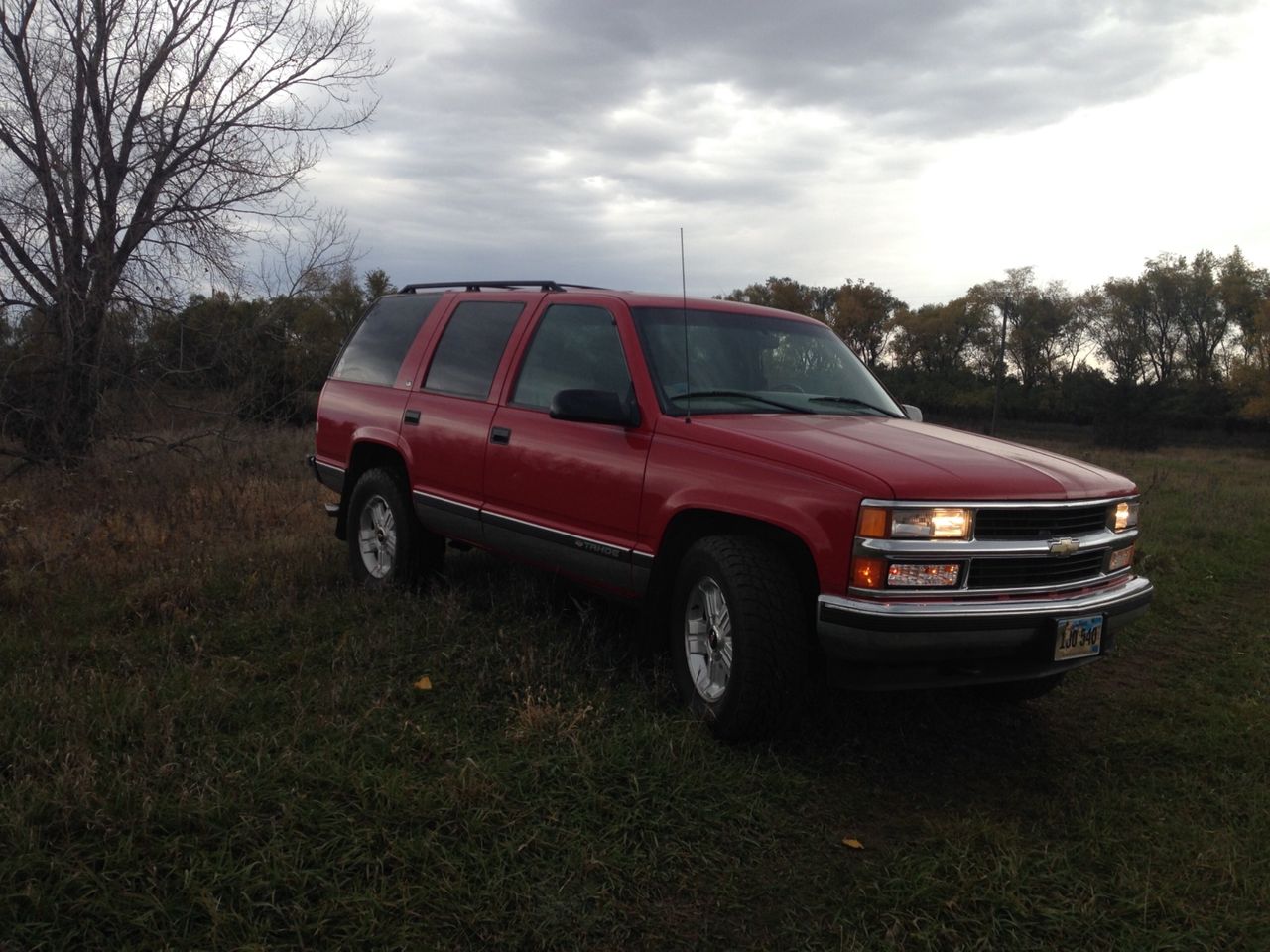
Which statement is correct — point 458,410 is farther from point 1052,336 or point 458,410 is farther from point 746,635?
point 1052,336

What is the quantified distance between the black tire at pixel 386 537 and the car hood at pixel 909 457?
2271 mm

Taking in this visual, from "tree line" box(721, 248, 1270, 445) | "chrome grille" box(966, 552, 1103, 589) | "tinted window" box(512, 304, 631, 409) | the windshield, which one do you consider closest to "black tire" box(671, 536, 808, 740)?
"chrome grille" box(966, 552, 1103, 589)

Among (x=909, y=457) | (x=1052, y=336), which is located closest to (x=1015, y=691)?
(x=909, y=457)

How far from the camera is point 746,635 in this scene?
363 centimetres

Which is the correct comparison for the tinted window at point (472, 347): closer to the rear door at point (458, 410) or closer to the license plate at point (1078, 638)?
the rear door at point (458, 410)

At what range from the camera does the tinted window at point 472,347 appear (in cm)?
534

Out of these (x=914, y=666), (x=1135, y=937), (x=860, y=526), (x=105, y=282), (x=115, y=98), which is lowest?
(x=1135, y=937)

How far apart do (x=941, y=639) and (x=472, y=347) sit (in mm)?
3149

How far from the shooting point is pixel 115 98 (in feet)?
39.1

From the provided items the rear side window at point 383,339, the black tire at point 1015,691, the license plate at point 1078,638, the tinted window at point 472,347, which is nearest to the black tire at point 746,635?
the license plate at point 1078,638

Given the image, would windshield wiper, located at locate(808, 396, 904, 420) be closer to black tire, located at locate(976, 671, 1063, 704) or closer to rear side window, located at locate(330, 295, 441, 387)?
black tire, located at locate(976, 671, 1063, 704)

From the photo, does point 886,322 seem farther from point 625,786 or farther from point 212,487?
point 625,786

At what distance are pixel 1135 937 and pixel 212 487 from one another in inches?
346

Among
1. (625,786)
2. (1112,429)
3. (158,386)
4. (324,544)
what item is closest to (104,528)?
(324,544)
